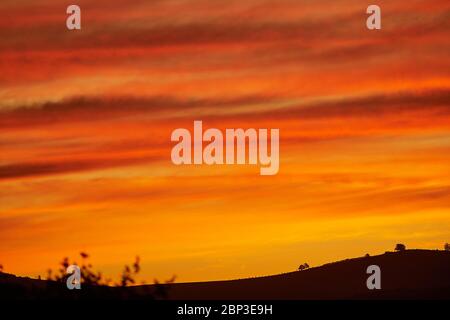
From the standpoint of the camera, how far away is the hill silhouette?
80481 mm

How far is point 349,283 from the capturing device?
3536 inches

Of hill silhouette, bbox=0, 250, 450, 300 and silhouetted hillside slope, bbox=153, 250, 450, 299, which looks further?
silhouetted hillside slope, bbox=153, 250, 450, 299

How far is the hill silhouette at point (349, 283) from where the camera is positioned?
8048cm

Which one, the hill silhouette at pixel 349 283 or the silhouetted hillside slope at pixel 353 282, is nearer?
the hill silhouette at pixel 349 283

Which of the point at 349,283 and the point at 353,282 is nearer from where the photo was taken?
the point at 349,283
